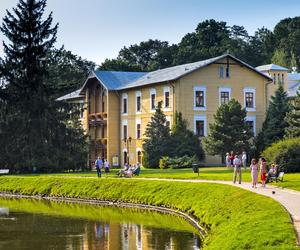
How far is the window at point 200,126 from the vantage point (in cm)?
6988

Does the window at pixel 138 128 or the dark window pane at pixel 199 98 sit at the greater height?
the dark window pane at pixel 199 98

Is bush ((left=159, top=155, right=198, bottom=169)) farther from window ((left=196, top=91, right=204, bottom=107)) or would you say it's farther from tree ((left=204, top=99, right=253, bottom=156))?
window ((left=196, top=91, right=204, bottom=107))

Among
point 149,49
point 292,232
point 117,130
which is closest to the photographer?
point 292,232

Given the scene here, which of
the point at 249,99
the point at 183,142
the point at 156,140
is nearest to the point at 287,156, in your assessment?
the point at 183,142

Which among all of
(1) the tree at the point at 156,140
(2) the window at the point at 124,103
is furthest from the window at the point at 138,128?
(1) the tree at the point at 156,140

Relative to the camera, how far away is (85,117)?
281 ft

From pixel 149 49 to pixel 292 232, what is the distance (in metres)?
119

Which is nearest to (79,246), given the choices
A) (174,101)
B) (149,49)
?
(174,101)

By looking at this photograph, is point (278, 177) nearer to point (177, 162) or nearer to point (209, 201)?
point (209, 201)

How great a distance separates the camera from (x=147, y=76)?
7756cm

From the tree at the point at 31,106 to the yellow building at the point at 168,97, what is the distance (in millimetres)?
8923

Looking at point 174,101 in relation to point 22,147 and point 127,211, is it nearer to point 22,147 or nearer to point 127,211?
point 22,147

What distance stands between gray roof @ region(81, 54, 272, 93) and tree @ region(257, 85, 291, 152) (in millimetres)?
4423

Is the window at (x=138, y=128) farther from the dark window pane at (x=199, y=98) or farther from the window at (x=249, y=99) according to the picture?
the window at (x=249, y=99)
